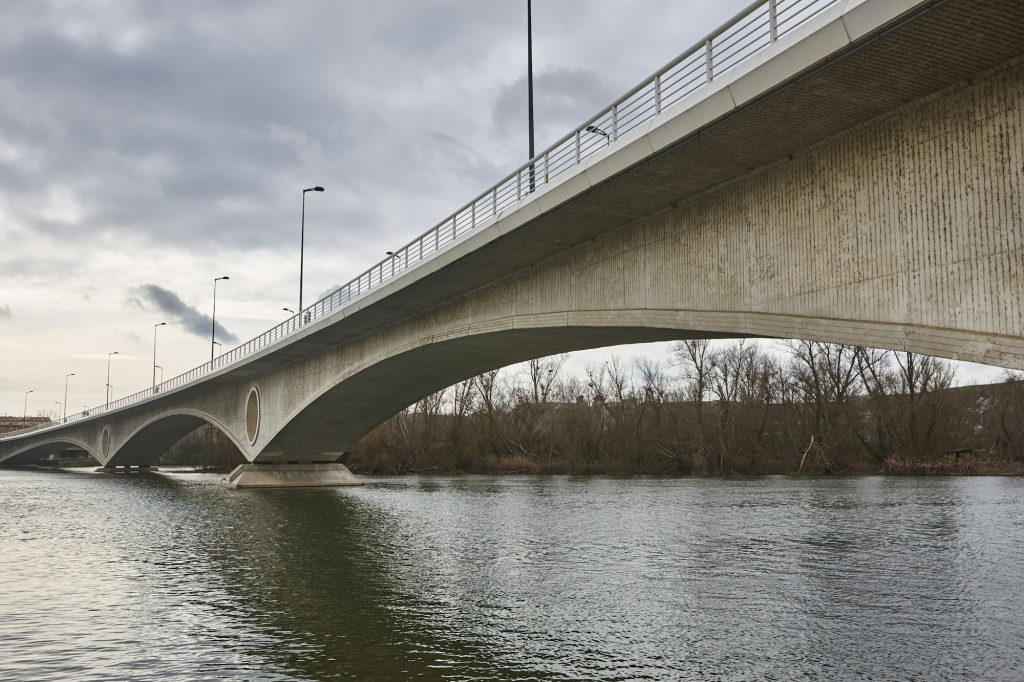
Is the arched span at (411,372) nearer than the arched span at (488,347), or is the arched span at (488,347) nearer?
the arched span at (488,347)

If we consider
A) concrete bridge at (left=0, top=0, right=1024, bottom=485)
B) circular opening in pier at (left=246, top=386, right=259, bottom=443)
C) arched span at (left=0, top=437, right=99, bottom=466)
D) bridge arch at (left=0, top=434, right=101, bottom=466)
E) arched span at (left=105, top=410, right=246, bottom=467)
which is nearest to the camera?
concrete bridge at (left=0, top=0, right=1024, bottom=485)

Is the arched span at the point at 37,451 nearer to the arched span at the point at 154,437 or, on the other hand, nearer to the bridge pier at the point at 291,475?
the arched span at the point at 154,437

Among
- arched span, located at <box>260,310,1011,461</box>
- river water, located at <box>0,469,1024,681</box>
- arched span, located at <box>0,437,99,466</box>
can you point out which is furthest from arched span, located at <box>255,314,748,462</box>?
arched span, located at <box>0,437,99,466</box>

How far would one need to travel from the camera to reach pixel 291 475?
47125mm

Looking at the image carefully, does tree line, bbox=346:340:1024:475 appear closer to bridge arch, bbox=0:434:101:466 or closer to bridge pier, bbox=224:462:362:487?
bridge pier, bbox=224:462:362:487

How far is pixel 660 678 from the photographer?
9.73 metres

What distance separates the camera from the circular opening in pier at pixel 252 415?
4709 centimetres

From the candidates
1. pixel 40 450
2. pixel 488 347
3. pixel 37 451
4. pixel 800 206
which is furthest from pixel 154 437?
pixel 800 206

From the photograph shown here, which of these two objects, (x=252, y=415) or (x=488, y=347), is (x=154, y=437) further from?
(x=488, y=347)

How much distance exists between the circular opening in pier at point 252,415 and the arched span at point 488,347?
6.02 feet

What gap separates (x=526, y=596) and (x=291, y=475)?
35.3m

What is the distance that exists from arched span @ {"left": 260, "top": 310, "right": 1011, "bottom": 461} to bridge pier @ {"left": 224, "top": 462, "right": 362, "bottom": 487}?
63 centimetres

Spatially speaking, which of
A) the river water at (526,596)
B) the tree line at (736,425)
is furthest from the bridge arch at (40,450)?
the river water at (526,596)

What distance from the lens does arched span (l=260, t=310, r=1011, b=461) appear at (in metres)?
12.3
